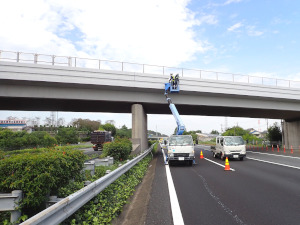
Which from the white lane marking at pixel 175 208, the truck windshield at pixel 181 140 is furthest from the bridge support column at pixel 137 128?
the white lane marking at pixel 175 208

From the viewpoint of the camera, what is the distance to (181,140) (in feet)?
51.3

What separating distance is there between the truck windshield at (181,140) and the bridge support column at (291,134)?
87.7ft

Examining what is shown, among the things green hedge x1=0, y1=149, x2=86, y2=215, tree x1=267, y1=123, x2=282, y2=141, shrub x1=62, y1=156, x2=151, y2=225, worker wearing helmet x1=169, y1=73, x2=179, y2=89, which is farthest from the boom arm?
tree x1=267, y1=123, x2=282, y2=141

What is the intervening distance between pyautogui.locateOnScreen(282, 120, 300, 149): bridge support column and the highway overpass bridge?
1003 cm

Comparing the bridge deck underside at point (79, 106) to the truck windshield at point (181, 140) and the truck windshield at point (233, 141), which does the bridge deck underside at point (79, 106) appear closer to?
the truck windshield at point (233, 141)

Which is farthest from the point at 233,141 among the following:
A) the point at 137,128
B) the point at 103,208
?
the point at 103,208

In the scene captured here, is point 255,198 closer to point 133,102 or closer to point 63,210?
point 63,210

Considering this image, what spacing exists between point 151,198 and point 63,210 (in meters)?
3.64

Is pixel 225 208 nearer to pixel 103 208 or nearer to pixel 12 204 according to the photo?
pixel 103 208

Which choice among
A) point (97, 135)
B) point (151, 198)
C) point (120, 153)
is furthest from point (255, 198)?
point (97, 135)

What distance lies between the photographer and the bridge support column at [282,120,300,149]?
113 ft

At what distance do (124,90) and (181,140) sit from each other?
803 centimetres

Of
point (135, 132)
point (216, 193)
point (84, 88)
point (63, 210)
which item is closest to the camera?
point (63, 210)

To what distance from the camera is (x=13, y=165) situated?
3895mm
